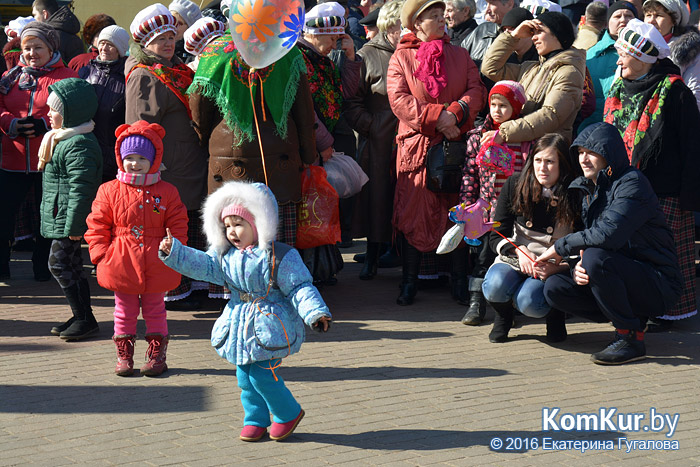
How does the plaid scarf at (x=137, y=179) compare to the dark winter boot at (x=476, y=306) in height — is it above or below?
above

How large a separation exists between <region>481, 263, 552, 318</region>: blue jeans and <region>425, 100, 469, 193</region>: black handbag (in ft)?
3.27

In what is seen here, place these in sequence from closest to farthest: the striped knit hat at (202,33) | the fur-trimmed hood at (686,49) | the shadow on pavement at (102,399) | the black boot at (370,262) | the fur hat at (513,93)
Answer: the shadow on pavement at (102,399) < the fur hat at (513,93) < the striped knit hat at (202,33) < the fur-trimmed hood at (686,49) < the black boot at (370,262)

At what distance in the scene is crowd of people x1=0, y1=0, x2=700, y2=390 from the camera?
5.85 meters

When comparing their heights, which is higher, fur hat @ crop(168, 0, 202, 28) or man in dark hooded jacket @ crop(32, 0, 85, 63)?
fur hat @ crop(168, 0, 202, 28)

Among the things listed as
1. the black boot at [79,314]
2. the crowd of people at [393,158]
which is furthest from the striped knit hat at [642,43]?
the black boot at [79,314]

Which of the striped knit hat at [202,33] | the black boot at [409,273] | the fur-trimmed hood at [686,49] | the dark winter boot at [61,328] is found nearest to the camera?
the dark winter boot at [61,328]

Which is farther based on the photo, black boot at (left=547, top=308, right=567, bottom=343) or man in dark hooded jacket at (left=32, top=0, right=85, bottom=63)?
man in dark hooded jacket at (left=32, top=0, right=85, bottom=63)

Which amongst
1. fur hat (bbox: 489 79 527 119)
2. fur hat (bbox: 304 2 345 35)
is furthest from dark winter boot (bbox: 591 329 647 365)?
fur hat (bbox: 304 2 345 35)

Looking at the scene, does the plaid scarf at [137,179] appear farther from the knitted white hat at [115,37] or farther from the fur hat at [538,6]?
the fur hat at [538,6]

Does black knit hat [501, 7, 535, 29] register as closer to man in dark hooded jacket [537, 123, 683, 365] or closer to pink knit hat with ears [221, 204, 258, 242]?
man in dark hooded jacket [537, 123, 683, 365]

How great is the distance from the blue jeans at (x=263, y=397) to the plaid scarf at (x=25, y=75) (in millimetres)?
4059

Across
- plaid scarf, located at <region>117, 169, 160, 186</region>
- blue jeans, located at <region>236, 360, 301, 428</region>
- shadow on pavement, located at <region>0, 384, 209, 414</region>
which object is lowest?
shadow on pavement, located at <region>0, 384, 209, 414</region>

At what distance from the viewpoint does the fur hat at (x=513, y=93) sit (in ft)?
22.4

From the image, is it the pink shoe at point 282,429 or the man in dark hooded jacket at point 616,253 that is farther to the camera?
the man in dark hooded jacket at point 616,253
